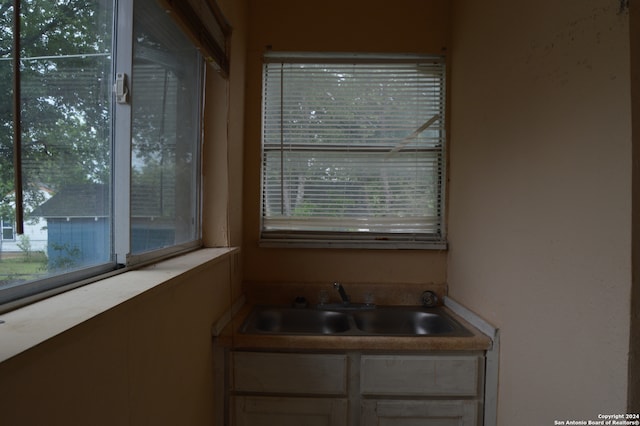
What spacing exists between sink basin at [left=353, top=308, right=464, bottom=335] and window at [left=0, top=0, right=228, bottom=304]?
1141 mm

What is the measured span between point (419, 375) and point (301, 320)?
74 centimetres

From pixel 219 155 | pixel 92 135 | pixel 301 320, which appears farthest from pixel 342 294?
pixel 92 135

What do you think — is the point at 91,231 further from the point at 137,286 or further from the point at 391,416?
the point at 391,416

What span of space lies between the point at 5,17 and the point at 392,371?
1.69 metres

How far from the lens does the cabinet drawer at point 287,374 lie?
150 cm

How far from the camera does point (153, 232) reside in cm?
123

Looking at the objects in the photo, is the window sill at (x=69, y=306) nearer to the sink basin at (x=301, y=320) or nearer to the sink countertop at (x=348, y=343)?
the sink countertop at (x=348, y=343)

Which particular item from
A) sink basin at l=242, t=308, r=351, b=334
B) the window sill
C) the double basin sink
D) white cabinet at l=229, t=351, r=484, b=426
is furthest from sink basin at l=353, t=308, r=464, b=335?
the window sill

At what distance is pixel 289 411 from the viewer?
1.50m

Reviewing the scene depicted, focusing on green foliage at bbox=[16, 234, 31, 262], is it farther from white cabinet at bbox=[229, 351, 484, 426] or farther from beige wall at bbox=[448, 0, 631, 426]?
beige wall at bbox=[448, 0, 631, 426]

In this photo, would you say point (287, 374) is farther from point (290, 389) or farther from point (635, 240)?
point (635, 240)

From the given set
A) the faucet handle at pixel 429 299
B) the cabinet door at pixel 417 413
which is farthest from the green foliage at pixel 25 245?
the faucet handle at pixel 429 299

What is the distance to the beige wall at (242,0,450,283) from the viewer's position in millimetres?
2090

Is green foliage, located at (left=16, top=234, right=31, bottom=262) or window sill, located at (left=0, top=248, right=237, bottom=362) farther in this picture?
green foliage, located at (left=16, top=234, right=31, bottom=262)
